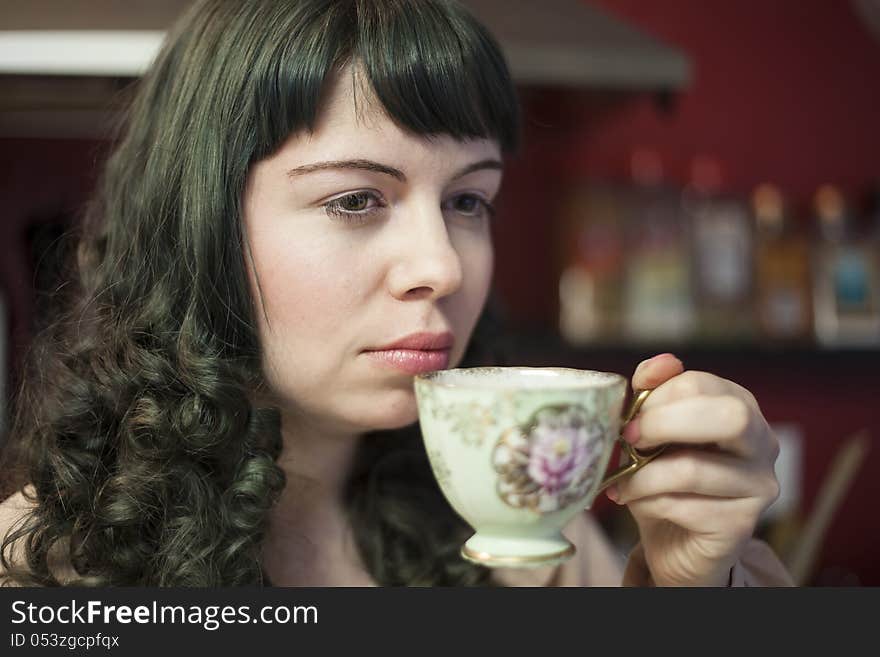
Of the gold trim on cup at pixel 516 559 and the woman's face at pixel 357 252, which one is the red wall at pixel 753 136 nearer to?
the woman's face at pixel 357 252

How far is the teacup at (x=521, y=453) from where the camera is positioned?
0.61 m

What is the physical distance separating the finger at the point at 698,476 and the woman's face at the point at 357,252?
0.21 m

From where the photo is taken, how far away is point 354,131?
772mm

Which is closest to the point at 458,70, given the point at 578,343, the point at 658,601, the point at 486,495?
the point at 486,495

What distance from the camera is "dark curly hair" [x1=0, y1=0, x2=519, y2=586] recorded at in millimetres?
788

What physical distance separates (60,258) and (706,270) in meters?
1.40

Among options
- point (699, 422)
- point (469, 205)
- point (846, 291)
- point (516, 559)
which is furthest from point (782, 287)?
point (516, 559)

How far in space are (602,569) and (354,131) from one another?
2.34ft

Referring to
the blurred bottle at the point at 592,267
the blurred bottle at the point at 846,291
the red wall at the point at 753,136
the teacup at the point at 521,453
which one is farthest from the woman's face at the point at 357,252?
the blurred bottle at the point at 846,291

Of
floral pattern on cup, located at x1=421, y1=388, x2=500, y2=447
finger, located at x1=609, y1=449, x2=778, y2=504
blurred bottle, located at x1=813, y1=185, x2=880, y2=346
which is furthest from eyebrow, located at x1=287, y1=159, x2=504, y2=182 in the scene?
blurred bottle, located at x1=813, y1=185, x2=880, y2=346

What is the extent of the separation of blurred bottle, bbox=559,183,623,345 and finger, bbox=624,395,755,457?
125cm

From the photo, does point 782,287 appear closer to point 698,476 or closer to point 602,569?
point 602,569

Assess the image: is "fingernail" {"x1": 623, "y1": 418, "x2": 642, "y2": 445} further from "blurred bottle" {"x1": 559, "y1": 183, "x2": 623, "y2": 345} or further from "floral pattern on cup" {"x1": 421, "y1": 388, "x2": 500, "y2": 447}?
"blurred bottle" {"x1": 559, "y1": 183, "x2": 623, "y2": 345}

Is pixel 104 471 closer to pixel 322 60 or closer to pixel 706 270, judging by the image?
pixel 322 60
